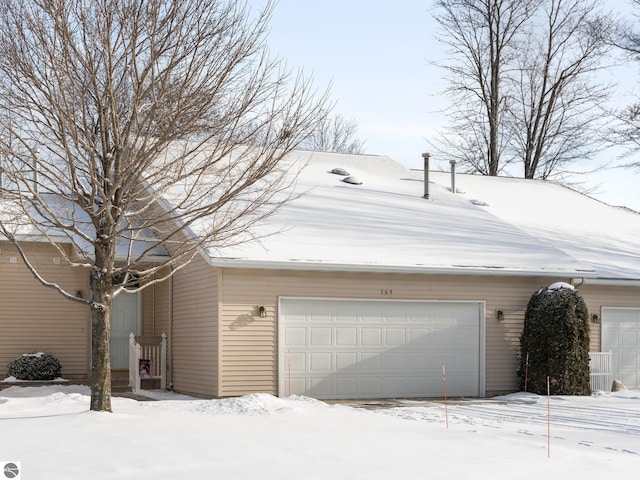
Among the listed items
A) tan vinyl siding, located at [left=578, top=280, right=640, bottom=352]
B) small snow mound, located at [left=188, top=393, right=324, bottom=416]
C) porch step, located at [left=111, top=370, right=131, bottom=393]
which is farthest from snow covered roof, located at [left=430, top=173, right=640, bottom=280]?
porch step, located at [left=111, top=370, right=131, bottom=393]

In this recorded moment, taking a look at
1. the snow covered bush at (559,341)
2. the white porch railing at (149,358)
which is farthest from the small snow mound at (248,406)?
the snow covered bush at (559,341)

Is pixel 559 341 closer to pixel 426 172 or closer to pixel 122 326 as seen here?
pixel 426 172

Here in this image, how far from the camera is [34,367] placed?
60.3ft

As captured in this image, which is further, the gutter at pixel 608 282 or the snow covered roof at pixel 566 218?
the snow covered roof at pixel 566 218

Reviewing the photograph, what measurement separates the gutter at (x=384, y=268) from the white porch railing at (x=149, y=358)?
12.2 feet

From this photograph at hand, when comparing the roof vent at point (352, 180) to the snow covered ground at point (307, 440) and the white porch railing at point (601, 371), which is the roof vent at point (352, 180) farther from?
the snow covered ground at point (307, 440)

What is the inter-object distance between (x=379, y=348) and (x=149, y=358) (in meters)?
4.82

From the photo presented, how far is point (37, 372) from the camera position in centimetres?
1838

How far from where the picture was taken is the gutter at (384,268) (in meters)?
15.5

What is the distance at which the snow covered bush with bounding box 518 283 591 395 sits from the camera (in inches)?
667

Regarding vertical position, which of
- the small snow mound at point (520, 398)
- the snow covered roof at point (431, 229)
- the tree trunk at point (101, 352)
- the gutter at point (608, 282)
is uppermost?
the snow covered roof at point (431, 229)

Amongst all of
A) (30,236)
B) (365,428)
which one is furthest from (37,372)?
(365,428)

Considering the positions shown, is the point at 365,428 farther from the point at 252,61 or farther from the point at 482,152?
the point at 482,152

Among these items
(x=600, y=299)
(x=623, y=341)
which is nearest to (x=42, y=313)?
(x=600, y=299)
